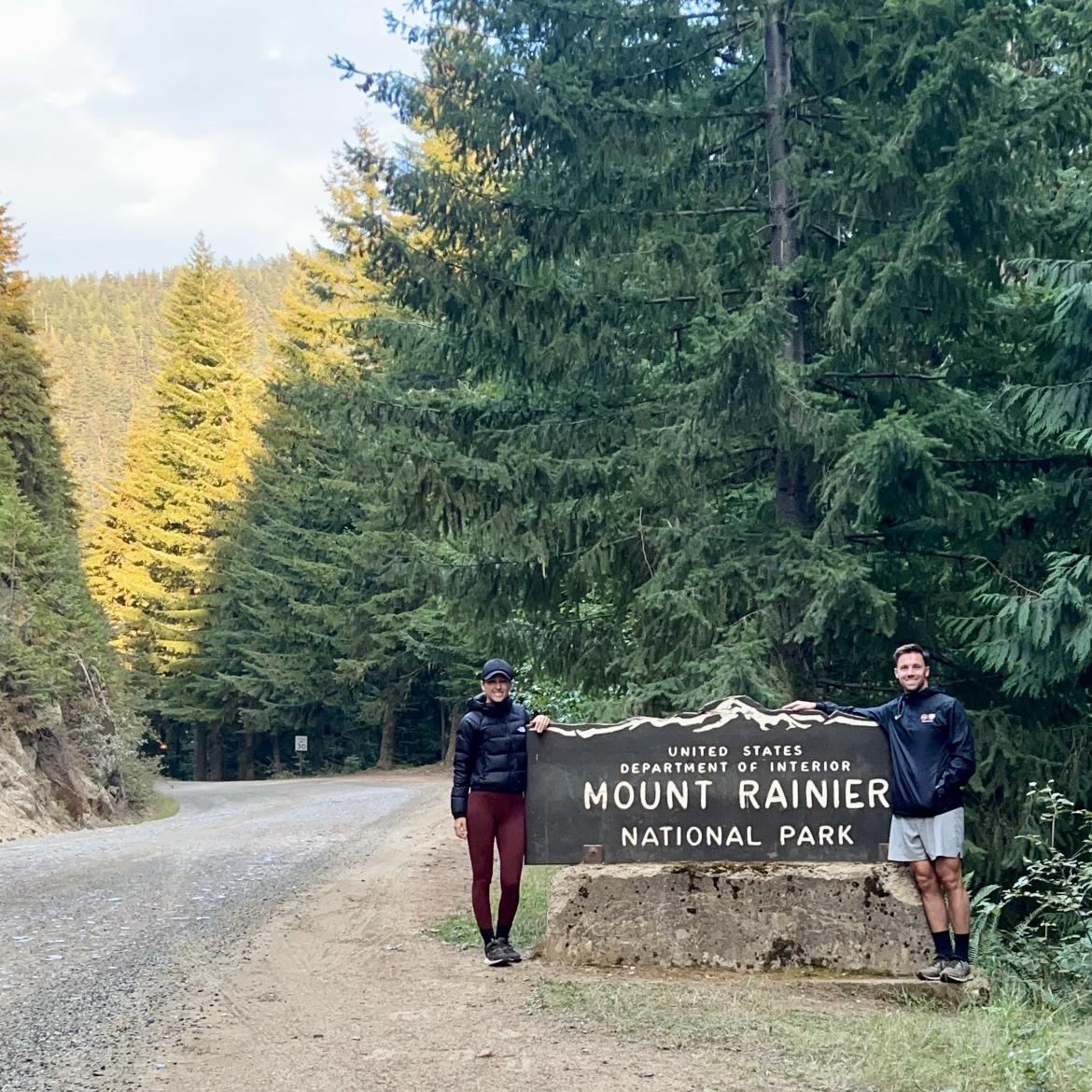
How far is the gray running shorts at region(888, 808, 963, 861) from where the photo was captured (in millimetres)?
6031

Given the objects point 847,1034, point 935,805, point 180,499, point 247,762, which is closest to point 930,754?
point 935,805

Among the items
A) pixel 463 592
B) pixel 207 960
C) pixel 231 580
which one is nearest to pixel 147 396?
pixel 231 580

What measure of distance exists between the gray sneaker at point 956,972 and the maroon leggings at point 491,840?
7.86ft

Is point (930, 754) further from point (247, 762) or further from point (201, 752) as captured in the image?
point (201, 752)

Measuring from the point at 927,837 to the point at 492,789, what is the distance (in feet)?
8.11

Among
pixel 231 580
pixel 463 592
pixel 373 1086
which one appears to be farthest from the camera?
pixel 231 580

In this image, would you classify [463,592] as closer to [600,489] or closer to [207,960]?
[600,489]

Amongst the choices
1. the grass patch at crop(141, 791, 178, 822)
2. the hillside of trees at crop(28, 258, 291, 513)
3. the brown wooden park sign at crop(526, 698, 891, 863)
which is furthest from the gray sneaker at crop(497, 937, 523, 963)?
the hillside of trees at crop(28, 258, 291, 513)

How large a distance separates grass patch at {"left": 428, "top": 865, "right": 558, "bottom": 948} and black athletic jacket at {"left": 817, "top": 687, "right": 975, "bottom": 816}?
227cm

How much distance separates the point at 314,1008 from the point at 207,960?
1.41 metres

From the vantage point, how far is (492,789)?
6.75 metres

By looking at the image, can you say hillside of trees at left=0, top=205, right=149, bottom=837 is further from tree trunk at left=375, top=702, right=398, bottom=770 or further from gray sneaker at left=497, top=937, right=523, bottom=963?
gray sneaker at left=497, top=937, right=523, bottom=963

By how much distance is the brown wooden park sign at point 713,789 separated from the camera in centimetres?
653

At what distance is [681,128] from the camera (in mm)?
10297
